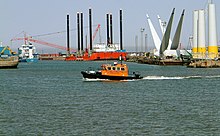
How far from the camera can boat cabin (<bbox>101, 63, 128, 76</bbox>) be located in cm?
4147

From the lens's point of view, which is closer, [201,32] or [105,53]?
[201,32]

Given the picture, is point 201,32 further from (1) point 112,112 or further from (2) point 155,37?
(1) point 112,112

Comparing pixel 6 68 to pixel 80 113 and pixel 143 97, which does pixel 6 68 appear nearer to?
pixel 143 97

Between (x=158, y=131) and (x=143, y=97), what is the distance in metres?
11.9

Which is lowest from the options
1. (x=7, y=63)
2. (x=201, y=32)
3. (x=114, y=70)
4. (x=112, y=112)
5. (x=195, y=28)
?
(x=112, y=112)

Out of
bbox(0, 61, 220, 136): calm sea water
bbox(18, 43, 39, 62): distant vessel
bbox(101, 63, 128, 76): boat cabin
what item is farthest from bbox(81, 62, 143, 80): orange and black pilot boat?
bbox(18, 43, 39, 62): distant vessel

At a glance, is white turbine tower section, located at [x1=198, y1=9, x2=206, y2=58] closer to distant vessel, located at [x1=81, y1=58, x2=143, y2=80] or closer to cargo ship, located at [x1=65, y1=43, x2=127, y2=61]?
distant vessel, located at [x1=81, y1=58, x2=143, y2=80]

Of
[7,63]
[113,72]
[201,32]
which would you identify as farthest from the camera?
[201,32]

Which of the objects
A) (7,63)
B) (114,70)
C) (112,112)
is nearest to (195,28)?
(7,63)

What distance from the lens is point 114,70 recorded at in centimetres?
4175

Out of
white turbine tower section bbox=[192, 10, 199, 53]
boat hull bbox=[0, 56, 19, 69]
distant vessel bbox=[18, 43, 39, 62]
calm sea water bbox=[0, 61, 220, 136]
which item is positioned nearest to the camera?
calm sea water bbox=[0, 61, 220, 136]

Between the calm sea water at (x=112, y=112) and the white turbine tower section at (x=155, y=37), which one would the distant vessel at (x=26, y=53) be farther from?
the calm sea water at (x=112, y=112)

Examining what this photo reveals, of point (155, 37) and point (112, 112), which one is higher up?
point (155, 37)

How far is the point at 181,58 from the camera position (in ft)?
313
